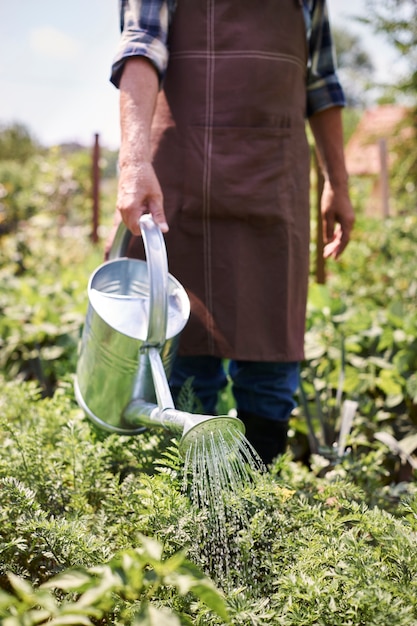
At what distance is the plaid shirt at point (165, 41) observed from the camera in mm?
1587

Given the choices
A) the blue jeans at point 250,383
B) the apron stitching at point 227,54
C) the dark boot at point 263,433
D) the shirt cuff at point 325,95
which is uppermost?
the apron stitching at point 227,54

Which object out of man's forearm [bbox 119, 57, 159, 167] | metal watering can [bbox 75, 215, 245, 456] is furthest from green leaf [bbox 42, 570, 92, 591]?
man's forearm [bbox 119, 57, 159, 167]

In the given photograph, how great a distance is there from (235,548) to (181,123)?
3.47 feet

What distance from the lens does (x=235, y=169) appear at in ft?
5.59

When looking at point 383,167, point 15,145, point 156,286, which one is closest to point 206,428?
point 156,286

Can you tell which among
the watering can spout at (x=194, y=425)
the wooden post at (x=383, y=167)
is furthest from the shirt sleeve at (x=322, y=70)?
the wooden post at (x=383, y=167)

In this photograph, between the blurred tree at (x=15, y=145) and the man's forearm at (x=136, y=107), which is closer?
the man's forearm at (x=136, y=107)

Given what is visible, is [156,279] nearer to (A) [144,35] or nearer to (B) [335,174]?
(A) [144,35]

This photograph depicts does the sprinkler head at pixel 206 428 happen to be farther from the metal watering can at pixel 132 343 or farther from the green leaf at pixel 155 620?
the green leaf at pixel 155 620

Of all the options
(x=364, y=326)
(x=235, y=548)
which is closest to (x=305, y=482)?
(x=235, y=548)

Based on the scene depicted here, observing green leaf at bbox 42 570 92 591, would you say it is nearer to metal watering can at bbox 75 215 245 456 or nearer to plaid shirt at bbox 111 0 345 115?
metal watering can at bbox 75 215 245 456

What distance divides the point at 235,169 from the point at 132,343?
1.91 ft

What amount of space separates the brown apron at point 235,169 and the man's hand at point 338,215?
0.20 m

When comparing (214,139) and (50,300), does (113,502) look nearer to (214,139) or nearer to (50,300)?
(214,139)
